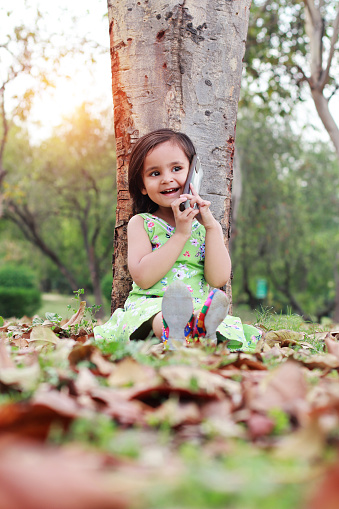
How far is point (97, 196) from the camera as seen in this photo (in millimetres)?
16312

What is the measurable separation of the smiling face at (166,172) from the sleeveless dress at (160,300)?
18 cm

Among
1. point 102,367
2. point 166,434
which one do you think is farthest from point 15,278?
point 166,434

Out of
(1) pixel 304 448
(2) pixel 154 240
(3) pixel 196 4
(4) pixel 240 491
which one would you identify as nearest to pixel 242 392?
(1) pixel 304 448

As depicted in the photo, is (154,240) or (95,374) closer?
(95,374)

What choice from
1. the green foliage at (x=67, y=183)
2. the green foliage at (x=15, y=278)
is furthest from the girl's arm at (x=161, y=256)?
the green foliage at (x=15, y=278)

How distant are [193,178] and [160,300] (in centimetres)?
76

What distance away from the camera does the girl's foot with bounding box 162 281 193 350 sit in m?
2.12

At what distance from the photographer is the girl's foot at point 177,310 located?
6.94 ft

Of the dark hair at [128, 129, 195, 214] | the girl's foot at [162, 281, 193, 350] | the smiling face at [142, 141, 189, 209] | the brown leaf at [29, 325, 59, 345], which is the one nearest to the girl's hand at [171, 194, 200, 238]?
the smiling face at [142, 141, 189, 209]

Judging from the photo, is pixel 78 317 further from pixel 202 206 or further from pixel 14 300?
pixel 14 300

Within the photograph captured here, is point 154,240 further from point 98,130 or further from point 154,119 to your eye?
point 98,130

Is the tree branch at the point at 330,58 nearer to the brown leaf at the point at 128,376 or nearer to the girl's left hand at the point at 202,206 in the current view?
the girl's left hand at the point at 202,206

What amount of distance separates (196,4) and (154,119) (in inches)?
31.0

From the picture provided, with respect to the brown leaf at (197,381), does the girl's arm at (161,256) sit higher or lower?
higher
